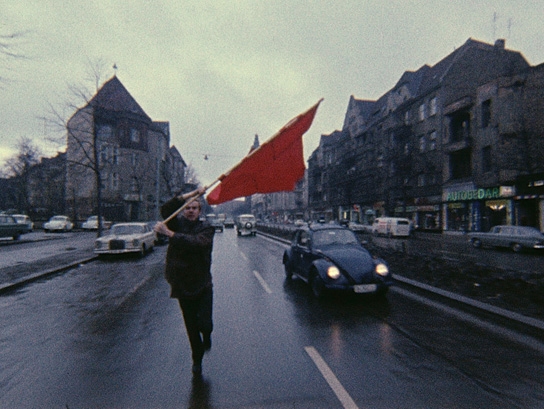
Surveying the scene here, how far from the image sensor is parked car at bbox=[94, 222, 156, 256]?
13547mm

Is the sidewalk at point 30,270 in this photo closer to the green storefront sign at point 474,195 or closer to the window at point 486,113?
the green storefront sign at point 474,195

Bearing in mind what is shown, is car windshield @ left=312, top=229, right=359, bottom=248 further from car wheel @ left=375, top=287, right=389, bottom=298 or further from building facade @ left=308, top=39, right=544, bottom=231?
building facade @ left=308, top=39, right=544, bottom=231

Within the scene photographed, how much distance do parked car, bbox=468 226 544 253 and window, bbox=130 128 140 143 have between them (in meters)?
45.4

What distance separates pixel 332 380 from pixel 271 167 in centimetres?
263

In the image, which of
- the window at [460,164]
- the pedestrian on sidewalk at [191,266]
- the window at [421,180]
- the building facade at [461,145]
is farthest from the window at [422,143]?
the pedestrian on sidewalk at [191,266]

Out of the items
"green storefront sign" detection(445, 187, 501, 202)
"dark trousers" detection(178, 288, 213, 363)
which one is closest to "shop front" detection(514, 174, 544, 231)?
"green storefront sign" detection(445, 187, 501, 202)

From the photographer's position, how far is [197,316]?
357 cm

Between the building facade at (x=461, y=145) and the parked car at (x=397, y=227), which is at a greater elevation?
the building facade at (x=461, y=145)

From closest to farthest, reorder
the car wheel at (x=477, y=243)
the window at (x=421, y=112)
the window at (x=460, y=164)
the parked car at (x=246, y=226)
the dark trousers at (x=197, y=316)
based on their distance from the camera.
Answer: the dark trousers at (x=197, y=316) → the car wheel at (x=477, y=243) → the parked car at (x=246, y=226) → the window at (x=460, y=164) → the window at (x=421, y=112)

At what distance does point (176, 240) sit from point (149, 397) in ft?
5.14

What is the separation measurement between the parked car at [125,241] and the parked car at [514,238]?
1896 centimetres

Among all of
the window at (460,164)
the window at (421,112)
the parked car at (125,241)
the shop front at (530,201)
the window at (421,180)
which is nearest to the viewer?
the parked car at (125,241)

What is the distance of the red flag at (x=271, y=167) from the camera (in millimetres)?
4047

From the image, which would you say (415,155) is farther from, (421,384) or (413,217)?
(421,384)
